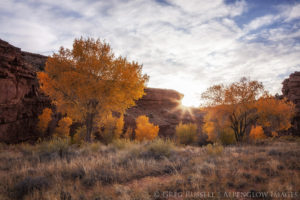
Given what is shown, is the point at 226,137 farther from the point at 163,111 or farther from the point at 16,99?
the point at 16,99

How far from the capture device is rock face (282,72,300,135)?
42.2 metres

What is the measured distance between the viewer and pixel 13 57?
21.1 metres

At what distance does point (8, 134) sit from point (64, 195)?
24.7m

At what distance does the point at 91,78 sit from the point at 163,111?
37.9m

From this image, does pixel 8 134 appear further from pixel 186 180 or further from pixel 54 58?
pixel 186 180

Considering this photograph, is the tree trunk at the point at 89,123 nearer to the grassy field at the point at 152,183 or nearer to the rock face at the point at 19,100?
the grassy field at the point at 152,183

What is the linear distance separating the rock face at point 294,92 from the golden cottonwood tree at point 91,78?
1881 inches

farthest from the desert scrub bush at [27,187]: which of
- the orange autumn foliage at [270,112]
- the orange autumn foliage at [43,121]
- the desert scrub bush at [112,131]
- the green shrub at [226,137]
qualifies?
the orange autumn foliage at [43,121]

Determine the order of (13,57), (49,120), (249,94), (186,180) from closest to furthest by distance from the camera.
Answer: (186,180) → (249,94) → (13,57) → (49,120)

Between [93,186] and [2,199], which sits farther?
[93,186]

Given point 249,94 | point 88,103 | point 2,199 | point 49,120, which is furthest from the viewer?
point 49,120

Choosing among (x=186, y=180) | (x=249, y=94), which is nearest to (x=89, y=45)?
Answer: (x=186, y=180)

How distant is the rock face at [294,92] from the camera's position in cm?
4225

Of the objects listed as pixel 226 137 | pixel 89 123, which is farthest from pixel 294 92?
pixel 89 123
